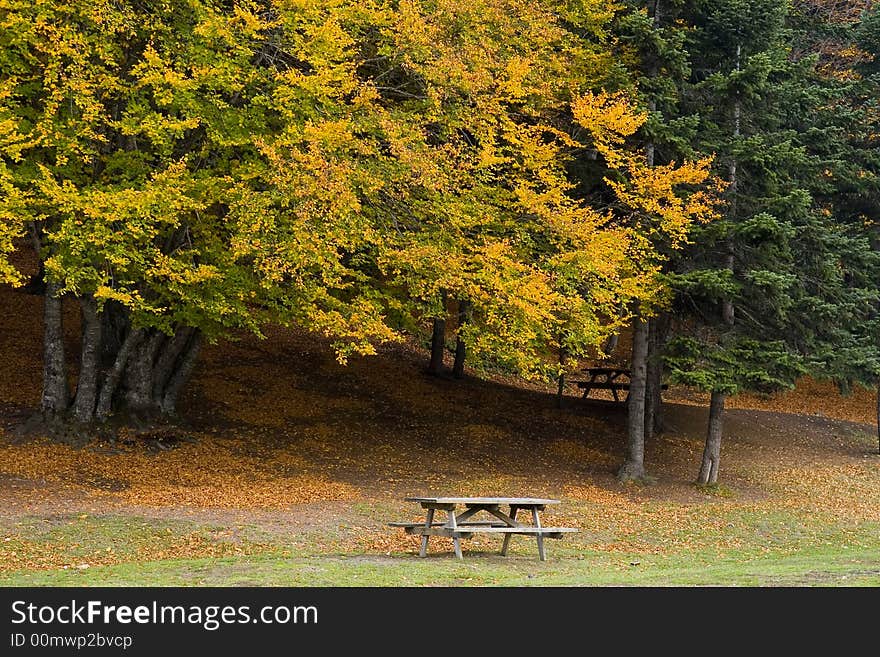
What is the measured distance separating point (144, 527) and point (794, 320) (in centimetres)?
1396

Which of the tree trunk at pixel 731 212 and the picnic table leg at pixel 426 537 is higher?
the tree trunk at pixel 731 212

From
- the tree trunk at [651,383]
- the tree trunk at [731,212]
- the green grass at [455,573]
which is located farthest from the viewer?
the tree trunk at [651,383]

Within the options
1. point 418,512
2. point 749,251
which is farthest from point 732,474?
point 418,512

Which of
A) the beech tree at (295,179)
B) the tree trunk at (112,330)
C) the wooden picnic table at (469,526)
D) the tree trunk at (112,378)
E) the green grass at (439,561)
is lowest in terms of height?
the green grass at (439,561)

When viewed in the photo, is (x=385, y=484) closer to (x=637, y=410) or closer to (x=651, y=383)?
(x=637, y=410)

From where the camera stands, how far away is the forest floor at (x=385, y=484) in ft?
38.1

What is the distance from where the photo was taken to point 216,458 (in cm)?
1917

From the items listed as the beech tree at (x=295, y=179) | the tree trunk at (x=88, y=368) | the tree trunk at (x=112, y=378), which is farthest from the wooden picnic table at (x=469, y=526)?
the tree trunk at (x=88, y=368)

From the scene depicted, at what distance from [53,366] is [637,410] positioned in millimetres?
11025

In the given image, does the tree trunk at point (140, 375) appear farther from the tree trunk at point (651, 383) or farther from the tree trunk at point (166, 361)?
the tree trunk at point (651, 383)

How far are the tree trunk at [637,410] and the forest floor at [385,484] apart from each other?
1.33 feet

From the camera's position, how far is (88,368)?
61.3ft

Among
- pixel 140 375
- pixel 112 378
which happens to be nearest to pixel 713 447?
pixel 140 375

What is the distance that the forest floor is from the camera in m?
11.6
